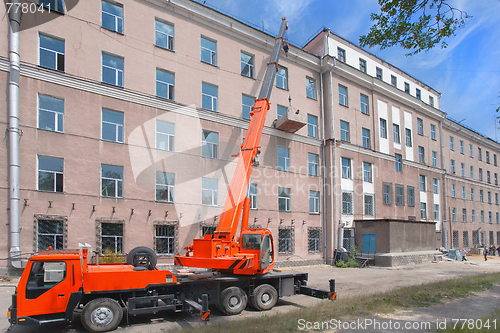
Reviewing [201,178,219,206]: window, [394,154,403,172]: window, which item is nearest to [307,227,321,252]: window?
[201,178,219,206]: window

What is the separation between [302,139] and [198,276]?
57.7 feet

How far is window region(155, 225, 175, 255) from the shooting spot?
19.2m

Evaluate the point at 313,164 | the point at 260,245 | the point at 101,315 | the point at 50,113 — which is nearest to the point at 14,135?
the point at 50,113

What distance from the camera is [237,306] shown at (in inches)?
436

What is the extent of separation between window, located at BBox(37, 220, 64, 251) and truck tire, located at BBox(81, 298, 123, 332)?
8.76 m

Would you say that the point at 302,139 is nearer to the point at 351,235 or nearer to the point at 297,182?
the point at 297,182

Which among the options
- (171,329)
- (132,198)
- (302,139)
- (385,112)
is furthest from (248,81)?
(171,329)

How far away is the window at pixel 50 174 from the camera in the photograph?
16.4 m

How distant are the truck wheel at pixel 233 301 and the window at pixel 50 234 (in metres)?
9.54

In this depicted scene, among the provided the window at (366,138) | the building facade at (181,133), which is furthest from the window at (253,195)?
the window at (366,138)

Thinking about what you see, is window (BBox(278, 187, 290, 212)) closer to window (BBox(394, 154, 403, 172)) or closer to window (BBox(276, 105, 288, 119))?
window (BBox(276, 105, 288, 119))

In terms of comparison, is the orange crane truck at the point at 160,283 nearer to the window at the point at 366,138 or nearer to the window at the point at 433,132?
the window at the point at 366,138

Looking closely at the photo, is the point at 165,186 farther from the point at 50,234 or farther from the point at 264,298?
the point at 264,298

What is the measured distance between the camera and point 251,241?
12.2 m
